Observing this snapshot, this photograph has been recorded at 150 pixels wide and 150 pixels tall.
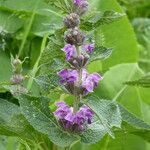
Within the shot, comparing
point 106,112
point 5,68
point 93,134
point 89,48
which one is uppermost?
point 89,48

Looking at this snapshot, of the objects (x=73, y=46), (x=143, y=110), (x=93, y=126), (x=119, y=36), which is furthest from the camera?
(x=119, y=36)

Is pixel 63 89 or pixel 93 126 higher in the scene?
pixel 63 89

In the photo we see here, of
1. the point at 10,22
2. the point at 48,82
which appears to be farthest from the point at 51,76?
the point at 10,22

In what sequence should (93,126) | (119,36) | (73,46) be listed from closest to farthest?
(73,46), (93,126), (119,36)

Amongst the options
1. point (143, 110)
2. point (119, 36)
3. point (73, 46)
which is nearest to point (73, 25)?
point (73, 46)

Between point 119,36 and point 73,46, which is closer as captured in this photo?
point 73,46

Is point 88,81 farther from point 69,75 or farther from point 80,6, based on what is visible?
point 80,6

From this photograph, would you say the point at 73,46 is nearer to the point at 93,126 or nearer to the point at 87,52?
the point at 87,52

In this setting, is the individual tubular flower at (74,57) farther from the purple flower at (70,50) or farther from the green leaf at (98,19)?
the green leaf at (98,19)
